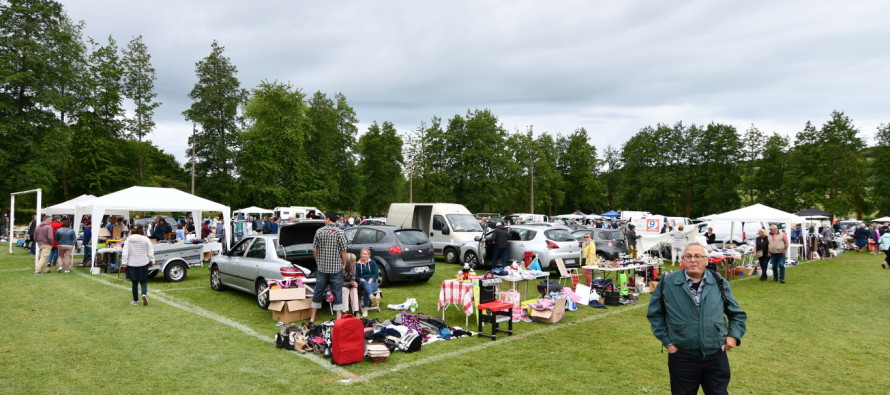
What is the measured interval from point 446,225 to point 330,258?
9.85m

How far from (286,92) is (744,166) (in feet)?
163

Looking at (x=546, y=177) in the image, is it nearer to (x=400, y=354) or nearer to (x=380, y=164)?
(x=380, y=164)

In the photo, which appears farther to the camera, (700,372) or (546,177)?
(546,177)

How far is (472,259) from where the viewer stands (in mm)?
15586

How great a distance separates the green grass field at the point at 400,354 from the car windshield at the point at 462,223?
23.0 feet

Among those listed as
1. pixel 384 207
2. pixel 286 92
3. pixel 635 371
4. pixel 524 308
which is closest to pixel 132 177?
pixel 286 92

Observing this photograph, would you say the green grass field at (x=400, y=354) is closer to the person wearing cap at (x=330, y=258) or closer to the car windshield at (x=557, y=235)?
the person wearing cap at (x=330, y=258)

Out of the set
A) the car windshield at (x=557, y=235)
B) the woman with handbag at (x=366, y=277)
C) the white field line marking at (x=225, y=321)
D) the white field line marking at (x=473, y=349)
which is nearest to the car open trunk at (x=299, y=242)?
the woman with handbag at (x=366, y=277)

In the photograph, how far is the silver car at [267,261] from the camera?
28.3ft

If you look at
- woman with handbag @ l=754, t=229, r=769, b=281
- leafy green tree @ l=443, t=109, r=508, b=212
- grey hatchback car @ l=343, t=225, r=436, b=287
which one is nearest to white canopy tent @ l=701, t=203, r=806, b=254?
woman with handbag @ l=754, t=229, r=769, b=281

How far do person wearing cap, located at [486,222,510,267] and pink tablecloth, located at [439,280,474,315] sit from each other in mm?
5476

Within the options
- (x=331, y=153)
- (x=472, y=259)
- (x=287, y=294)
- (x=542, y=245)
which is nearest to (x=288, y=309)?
(x=287, y=294)

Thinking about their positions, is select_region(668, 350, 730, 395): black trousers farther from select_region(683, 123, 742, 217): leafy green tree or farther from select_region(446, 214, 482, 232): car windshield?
select_region(683, 123, 742, 217): leafy green tree

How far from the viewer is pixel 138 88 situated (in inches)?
1470
